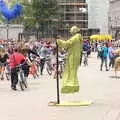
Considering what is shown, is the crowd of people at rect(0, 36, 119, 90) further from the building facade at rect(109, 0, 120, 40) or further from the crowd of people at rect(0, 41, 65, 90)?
the building facade at rect(109, 0, 120, 40)

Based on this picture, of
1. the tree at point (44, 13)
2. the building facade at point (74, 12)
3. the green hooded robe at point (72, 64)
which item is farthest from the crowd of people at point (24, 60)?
the building facade at point (74, 12)

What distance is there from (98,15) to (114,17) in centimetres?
451

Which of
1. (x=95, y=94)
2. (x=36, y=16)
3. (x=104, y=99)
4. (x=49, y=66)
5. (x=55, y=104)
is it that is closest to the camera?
(x=55, y=104)

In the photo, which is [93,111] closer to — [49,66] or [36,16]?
[49,66]

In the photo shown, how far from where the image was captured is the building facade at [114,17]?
4272 inches

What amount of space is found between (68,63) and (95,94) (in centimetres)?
318

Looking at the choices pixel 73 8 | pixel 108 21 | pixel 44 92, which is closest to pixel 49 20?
pixel 108 21

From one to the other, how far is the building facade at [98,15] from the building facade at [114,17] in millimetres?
1585

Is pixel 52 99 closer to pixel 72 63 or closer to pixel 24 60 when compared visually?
pixel 72 63

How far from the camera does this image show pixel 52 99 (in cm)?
1745

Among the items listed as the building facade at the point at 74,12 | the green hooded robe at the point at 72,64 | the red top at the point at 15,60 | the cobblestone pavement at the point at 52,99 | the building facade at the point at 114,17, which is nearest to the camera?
the cobblestone pavement at the point at 52,99

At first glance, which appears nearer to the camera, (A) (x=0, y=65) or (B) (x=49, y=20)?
(A) (x=0, y=65)

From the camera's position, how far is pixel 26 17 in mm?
99000

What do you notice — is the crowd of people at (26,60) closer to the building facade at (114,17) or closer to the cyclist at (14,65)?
the cyclist at (14,65)
